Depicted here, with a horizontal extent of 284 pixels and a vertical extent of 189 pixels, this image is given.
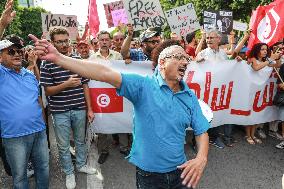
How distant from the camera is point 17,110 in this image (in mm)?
3645

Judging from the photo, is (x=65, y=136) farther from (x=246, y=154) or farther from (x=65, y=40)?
(x=246, y=154)

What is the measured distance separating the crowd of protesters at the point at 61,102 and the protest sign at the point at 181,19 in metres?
0.94

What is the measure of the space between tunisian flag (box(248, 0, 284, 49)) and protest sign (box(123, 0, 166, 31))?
2.09 m

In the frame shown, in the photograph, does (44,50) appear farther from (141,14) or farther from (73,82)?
(141,14)

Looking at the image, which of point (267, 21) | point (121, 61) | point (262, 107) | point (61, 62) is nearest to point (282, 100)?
point (262, 107)

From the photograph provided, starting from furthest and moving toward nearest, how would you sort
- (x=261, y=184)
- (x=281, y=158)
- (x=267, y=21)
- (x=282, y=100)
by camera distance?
(x=267, y=21)
(x=282, y=100)
(x=281, y=158)
(x=261, y=184)

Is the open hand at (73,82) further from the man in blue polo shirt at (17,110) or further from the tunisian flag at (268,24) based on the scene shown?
the tunisian flag at (268,24)

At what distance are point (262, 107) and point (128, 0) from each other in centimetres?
307

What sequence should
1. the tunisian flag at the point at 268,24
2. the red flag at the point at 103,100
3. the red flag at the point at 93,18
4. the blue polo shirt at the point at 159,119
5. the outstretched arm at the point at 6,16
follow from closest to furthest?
the blue polo shirt at the point at 159,119
the outstretched arm at the point at 6,16
the red flag at the point at 103,100
the tunisian flag at the point at 268,24
the red flag at the point at 93,18

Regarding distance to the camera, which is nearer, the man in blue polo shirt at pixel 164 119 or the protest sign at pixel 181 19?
the man in blue polo shirt at pixel 164 119

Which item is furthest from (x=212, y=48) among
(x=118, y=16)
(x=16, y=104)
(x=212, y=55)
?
(x=118, y=16)

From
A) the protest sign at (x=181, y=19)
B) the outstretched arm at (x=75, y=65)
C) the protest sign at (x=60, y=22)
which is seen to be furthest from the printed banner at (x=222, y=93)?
the outstretched arm at (x=75, y=65)

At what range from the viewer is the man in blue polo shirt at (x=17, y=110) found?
3619 mm

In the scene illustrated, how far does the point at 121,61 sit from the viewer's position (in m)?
5.61
